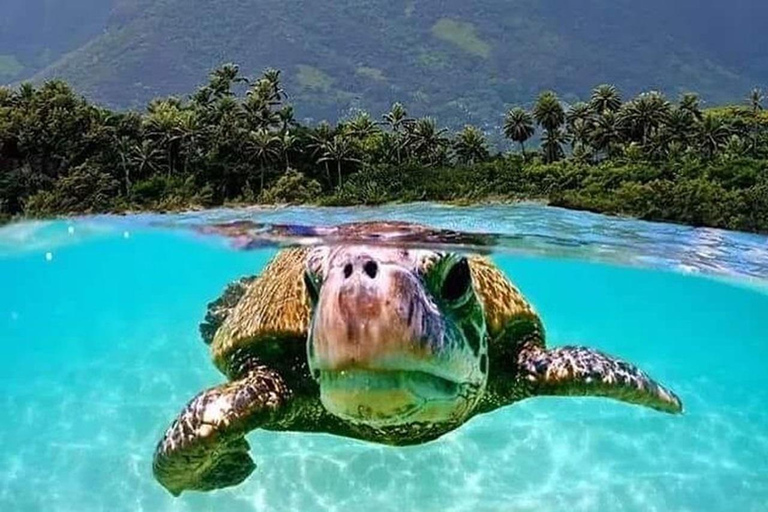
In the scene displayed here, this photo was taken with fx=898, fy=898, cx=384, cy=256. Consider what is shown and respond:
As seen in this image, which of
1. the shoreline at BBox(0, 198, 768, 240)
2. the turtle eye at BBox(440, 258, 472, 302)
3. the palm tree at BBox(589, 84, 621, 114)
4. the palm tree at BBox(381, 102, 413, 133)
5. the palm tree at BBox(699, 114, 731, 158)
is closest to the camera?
the turtle eye at BBox(440, 258, 472, 302)

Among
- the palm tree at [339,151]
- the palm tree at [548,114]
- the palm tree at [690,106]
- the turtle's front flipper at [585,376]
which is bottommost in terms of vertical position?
the palm tree at [339,151]

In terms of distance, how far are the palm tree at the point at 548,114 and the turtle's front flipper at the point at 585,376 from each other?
3543 centimetres

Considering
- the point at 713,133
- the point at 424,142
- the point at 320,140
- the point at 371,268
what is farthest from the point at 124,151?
the point at 371,268

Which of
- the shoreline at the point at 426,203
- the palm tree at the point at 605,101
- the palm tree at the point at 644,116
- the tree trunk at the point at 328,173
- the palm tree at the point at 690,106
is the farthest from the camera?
the palm tree at the point at 605,101

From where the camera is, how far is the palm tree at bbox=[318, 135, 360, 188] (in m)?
25.3

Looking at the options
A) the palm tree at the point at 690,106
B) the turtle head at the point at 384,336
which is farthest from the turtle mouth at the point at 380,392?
the palm tree at the point at 690,106

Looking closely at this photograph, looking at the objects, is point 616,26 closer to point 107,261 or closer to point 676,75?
point 676,75

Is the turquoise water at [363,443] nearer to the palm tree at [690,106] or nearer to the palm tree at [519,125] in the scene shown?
the palm tree at [690,106]

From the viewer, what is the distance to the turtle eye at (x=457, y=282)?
3.06 metres

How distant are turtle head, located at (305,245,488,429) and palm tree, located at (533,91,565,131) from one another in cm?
3762

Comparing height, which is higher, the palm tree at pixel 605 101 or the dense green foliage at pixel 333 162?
the palm tree at pixel 605 101

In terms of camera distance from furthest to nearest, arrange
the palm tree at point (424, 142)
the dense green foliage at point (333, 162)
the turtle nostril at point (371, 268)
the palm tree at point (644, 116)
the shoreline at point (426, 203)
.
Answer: the palm tree at point (644, 116) < the palm tree at point (424, 142) < the dense green foliage at point (333, 162) < the shoreline at point (426, 203) < the turtle nostril at point (371, 268)

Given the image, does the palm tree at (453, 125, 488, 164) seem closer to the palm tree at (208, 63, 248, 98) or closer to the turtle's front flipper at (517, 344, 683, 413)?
the palm tree at (208, 63, 248, 98)

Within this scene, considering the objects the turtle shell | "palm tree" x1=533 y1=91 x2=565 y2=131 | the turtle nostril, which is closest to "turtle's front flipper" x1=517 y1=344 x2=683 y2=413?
the turtle shell
